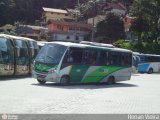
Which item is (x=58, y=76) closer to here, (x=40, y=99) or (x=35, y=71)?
(x=35, y=71)

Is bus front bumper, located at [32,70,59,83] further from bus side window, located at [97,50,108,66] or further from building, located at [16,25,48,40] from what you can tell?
building, located at [16,25,48,40]

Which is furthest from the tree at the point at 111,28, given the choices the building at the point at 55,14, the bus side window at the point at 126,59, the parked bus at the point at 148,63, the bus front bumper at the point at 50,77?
the bus front bumper at the point at 50,77

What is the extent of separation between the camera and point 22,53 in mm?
29781

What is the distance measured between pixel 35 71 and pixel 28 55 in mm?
7361

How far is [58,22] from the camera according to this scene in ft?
322

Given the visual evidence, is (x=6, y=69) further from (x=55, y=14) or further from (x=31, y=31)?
(x=55, y=14)

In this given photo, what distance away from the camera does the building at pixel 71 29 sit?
316 feet

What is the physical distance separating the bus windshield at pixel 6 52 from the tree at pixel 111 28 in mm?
54960

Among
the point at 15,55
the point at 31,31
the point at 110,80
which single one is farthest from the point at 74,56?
the point at 31,31

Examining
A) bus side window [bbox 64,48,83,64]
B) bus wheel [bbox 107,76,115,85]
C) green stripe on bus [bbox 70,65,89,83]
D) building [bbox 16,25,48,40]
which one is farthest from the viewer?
building [bbox 16,25,48,40]

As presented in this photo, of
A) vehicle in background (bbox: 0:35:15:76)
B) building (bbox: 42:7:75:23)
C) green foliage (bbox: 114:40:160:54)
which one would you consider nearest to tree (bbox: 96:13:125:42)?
green foliage (bbox: 114:40:160:54)

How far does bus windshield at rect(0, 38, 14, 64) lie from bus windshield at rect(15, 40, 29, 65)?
3.75 feet

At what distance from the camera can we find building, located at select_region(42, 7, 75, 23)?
114 m

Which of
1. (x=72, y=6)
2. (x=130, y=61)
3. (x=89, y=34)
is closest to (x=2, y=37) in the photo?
(x=130, y=61)
